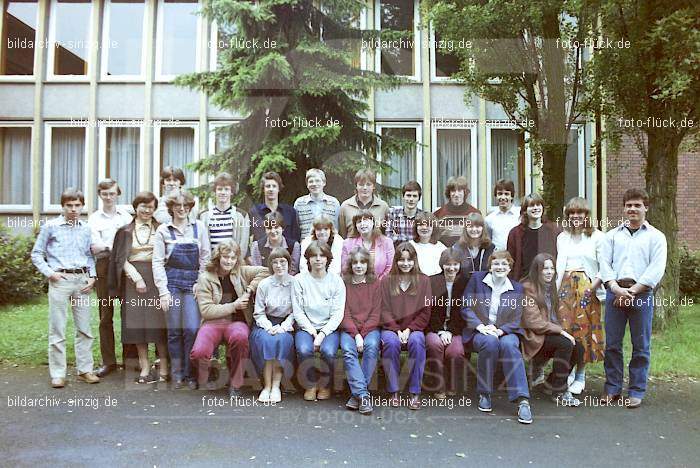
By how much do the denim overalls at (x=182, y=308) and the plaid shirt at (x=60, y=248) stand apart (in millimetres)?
992

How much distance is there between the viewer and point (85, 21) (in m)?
17.5

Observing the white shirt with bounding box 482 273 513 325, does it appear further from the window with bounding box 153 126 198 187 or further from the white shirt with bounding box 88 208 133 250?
the window with bounding box 153 126 198 187

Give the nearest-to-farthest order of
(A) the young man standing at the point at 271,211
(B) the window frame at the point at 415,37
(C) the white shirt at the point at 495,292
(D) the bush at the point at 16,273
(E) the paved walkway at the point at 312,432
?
1. (E) the paved walkway at the point at 312,432
2. (C) the white shirt at the point at 495,292
3. (A) the young man standing at the point at 271,211
4. (D) the bush at the point at 16,273
5. (B) the window frame at the point at 415,37

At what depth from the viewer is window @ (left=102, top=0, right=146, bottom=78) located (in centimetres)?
1739

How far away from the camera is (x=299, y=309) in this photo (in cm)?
660

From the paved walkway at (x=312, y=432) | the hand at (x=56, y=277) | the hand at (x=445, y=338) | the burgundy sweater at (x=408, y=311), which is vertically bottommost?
the paved walkway at (x=312, y=432)

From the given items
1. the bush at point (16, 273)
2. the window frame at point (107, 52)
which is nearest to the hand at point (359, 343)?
the bush at point (16, 273)

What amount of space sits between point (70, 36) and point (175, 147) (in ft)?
13.3

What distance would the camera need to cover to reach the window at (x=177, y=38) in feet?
56.9

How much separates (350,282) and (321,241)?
0.51m

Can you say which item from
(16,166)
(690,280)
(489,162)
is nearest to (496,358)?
(690,280)

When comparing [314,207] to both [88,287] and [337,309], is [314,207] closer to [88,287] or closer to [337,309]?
[337,309]

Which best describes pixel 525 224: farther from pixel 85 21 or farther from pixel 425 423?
pixel 85 21

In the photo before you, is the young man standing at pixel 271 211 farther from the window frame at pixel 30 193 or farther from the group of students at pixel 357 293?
the window frame at pixel 30 193
